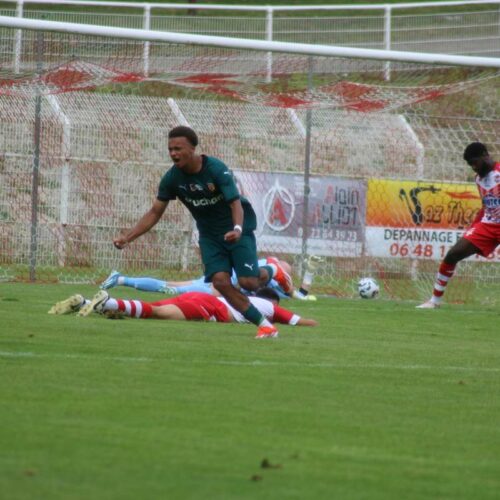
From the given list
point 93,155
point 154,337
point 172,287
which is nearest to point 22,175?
point 93,155

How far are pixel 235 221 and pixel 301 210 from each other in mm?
8365

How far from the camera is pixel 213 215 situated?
1255 cm

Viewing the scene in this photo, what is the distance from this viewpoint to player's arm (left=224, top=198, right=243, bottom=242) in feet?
37.3

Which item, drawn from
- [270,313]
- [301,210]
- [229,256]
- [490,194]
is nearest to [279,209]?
[301,210]

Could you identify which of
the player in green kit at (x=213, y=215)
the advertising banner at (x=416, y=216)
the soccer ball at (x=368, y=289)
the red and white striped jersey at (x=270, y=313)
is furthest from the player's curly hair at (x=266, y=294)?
the advertising banner at (x=416, y=216)

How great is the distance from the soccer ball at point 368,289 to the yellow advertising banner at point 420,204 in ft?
4.67

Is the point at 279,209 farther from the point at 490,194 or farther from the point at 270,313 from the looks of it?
the point at 270,313

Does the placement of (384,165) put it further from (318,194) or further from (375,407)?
(375,407)

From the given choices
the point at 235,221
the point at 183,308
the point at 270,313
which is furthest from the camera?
the point at 183,308

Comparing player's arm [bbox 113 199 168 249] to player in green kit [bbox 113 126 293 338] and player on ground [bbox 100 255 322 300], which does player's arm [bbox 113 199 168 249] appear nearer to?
player in green kit [bbox 113 126 293 338]

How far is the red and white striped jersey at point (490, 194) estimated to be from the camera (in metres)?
17.0

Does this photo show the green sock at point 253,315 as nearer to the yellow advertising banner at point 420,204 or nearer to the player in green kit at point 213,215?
the player in green kit at point 213,215

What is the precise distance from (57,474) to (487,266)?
16224mm

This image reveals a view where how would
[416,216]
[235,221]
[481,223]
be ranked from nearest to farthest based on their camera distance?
[235,221], [481,223], [416,216]
